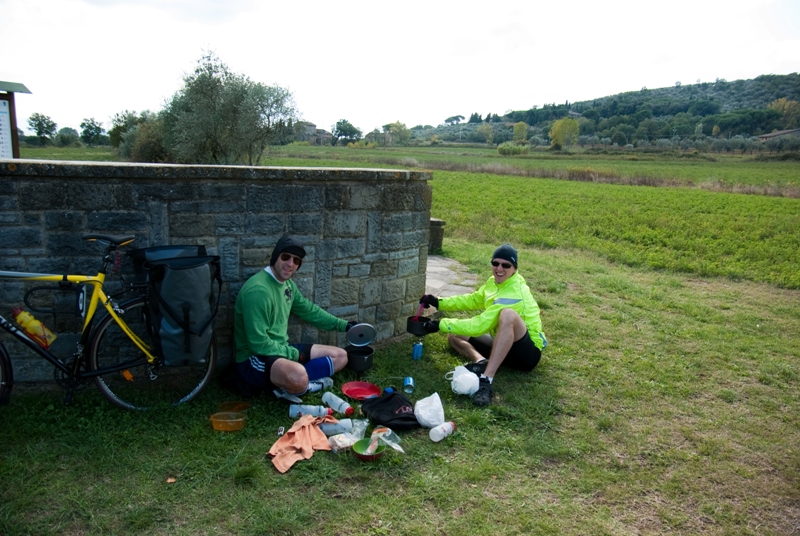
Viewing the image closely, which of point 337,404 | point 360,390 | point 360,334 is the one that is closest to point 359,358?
point 360,334

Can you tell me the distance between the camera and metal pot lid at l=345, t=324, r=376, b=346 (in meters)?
4.76

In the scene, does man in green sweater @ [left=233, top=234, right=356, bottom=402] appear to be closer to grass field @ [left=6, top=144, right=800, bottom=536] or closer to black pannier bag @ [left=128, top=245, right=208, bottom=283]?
grass field @ [left=6, top=144, right=800, bottom=536]

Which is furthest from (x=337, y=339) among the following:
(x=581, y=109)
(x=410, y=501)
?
(x=581, y=109)

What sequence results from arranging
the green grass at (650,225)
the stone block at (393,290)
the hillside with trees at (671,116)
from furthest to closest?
the hillside with trees at (671,116) → the green grass at (650,225) → the stone block at (393,290)

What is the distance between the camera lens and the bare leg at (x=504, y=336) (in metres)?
4.80

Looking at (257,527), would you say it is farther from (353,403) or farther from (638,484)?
(638,484)

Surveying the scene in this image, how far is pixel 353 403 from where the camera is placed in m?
4.43

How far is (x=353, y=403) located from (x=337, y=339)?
93cm

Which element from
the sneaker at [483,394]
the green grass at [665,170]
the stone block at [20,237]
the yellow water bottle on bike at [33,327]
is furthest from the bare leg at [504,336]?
the green grass at [665,170]

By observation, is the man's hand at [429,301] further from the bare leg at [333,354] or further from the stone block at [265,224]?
the stone block at [265,224]

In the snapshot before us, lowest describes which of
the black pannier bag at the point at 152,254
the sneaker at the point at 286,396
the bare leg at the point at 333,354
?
the sneaker at the point at 286,396

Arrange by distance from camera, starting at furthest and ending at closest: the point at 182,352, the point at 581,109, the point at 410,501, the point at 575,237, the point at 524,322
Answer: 1. the point at 581,109
2. the point at 575,237
3. the point at 524,322
4. the point at 182,352
5. the point at 410,501

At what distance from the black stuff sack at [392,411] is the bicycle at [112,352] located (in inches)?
50.1

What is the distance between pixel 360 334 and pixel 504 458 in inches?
65.5
